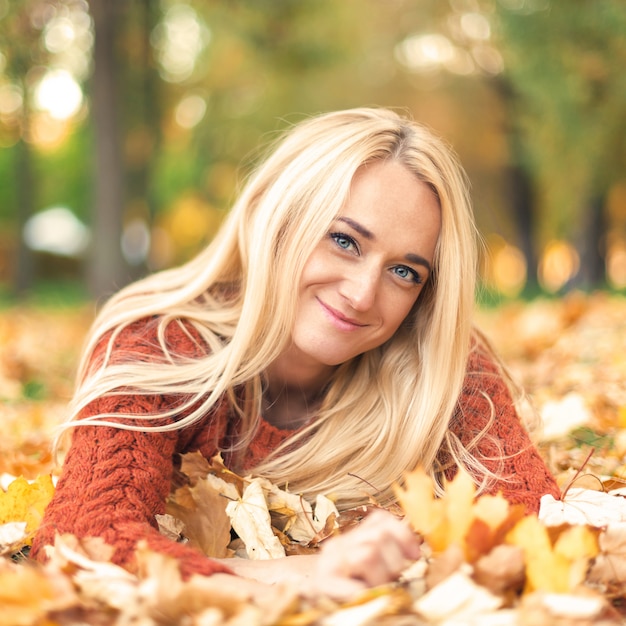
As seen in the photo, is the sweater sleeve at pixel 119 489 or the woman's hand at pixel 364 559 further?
the sweater sleeve at pixel 119 489

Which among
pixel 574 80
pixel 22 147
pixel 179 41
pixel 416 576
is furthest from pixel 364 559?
pixel 22 147

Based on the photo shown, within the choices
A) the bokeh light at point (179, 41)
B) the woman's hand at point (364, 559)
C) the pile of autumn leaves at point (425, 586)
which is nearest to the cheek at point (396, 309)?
the pile of autumn leaves at point (425, 586)

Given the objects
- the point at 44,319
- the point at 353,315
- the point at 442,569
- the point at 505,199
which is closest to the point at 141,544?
the point at 442,569

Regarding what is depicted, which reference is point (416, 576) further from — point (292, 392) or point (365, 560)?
point (292, 392)

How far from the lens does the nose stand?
1.87m

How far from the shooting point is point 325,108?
16016 mm

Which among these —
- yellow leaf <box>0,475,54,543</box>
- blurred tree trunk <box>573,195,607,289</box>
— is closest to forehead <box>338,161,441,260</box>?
yellow leaf <box>0,475,54,543</box>

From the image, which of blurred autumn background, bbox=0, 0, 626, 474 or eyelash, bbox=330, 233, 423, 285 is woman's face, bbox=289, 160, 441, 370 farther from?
blurred autumn background, bbox=0, 0, 626, 474

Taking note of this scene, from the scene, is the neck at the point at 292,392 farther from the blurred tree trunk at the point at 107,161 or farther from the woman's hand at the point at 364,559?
the blurred tree trunk at the point at 107,161

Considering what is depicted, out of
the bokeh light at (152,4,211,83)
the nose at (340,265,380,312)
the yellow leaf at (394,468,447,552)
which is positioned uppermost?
the bokeh light at (152,4,211,83)

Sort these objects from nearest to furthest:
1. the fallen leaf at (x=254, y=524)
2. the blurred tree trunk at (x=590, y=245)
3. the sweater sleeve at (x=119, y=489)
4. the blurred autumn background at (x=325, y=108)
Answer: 1. the sweater sleeve at (x=119, y=489)
2. the fallen leaf at (x=254, y=524)
3. the blurred autumn background at (x=325, y=108)
4. the blurred tree trunk at (x=590, y=245)

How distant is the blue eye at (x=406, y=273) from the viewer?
6.44 feet

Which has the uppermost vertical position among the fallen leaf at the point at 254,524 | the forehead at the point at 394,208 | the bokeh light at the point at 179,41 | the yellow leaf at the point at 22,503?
the bokeh light at the point at 179,41

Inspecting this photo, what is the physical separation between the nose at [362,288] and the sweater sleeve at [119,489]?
1.69ft
